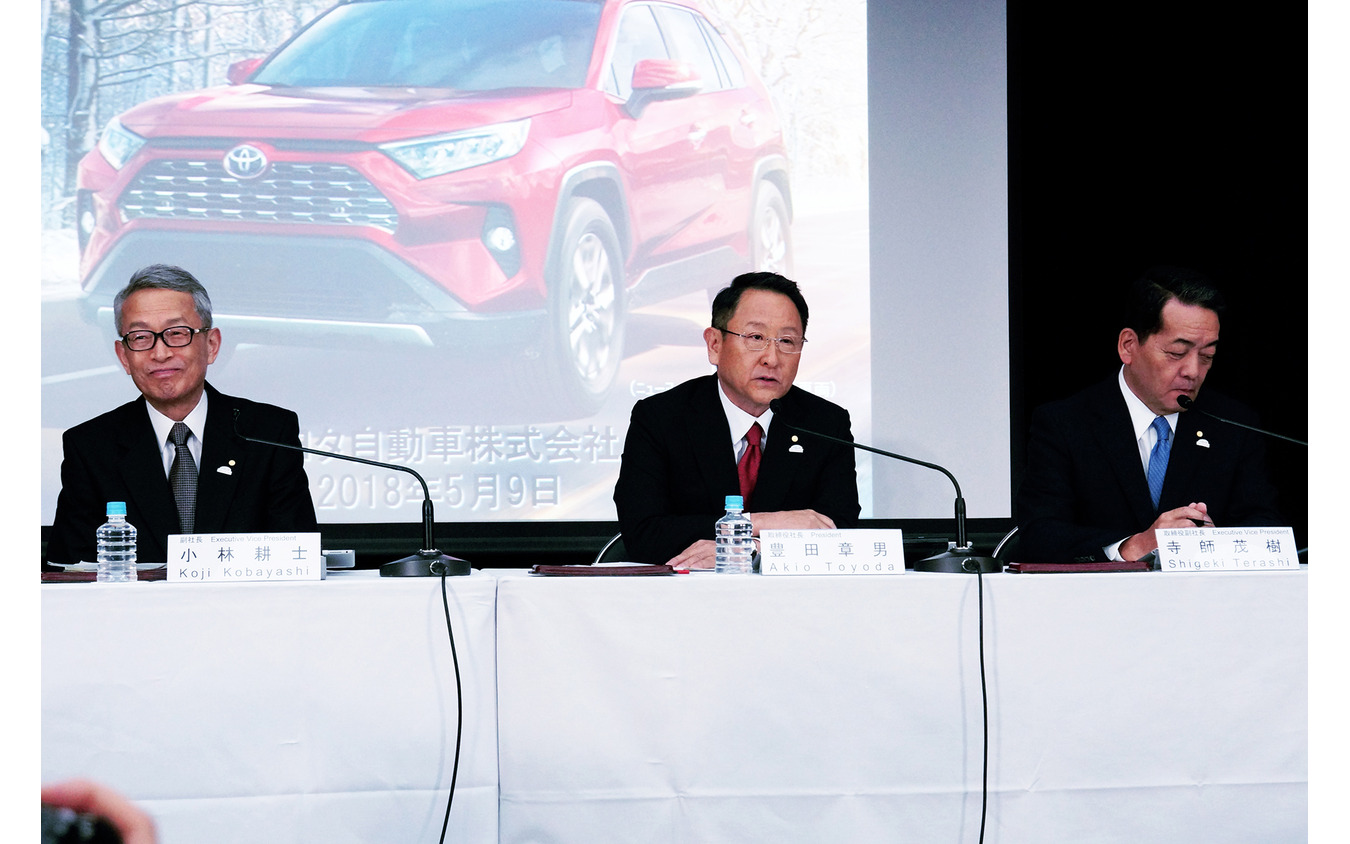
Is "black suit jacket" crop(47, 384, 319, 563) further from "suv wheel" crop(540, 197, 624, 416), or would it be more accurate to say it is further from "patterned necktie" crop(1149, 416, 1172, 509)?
"patterned necktie" crop(1149, 416, 1172, 509)

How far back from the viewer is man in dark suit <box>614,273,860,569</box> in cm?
241

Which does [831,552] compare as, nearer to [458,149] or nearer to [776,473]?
[776,473]

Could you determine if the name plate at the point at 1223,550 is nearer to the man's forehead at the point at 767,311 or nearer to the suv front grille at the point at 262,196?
the man's forehead at the point at 767,311

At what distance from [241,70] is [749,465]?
1.82 m

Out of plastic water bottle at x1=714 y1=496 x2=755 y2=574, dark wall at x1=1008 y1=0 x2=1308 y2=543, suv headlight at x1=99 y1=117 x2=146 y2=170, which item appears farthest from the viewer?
dark wall at x1=1008 y1=0 x2=1308 y2=543

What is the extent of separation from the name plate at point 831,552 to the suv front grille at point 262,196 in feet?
5.87

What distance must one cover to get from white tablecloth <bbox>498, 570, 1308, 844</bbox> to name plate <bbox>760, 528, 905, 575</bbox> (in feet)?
0.23

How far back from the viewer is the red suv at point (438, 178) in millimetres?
3062

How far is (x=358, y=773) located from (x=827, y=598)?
0.72 meters

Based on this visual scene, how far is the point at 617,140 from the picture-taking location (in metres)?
3.19

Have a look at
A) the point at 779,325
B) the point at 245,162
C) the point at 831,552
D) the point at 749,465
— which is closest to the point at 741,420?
the point at 749,465

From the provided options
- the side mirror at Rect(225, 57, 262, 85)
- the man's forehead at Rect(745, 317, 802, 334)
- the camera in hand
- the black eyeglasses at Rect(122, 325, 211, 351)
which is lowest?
the camera in hand

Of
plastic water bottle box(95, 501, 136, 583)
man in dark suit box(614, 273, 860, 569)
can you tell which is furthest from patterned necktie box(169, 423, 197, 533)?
man in dark suit box(614, 273, 860, 569)

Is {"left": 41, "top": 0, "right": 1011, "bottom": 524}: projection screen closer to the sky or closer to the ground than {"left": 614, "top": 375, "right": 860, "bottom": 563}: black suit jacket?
closer to the sky
